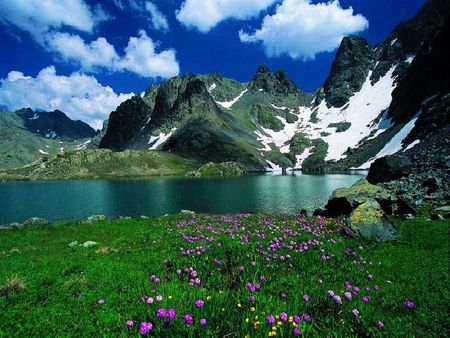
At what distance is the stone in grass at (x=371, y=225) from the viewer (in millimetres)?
17216

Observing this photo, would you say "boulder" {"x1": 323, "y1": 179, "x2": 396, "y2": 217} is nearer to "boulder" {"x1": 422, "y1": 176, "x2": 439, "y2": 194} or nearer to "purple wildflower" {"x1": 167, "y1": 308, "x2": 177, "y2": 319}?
"boulder" {"x1": 422, "y1": 176, "x2": 439, "y2": 194}

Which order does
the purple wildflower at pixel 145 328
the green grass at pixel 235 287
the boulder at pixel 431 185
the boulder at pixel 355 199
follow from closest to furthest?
the purple wildflower at pixel 145 328, the green grass at pixel 235 287, the boulder at pixel 355 199, the boulder at pixel 431 185

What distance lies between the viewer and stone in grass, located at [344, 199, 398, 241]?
1722 cm

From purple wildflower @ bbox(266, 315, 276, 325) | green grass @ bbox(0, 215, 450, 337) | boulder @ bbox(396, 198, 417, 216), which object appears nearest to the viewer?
purple wildflower @ bbox(266, 315, 276, 325)

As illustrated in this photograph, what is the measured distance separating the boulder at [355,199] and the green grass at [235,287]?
1057 centimetres

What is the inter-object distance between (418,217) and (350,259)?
16.2 meters

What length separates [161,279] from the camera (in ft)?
29.9

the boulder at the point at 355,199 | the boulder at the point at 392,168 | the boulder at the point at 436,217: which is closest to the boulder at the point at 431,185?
the boulder at the point at 355,199

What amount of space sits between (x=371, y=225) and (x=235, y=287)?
476 inches

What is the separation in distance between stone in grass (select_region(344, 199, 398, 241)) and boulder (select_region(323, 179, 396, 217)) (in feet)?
30.4

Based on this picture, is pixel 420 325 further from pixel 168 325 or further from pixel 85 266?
pixel 85 266

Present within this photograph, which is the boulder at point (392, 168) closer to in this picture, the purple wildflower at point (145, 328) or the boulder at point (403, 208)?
the boulder at point (403, 208)

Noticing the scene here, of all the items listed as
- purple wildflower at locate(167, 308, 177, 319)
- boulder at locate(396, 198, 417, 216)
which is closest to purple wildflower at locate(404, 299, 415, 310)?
purple wildflower at locate(167, 308, 177, 319)

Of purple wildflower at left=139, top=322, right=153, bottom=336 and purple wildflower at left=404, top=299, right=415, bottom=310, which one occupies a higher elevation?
purple wildflower at left=139, top=322, right=153, bottom=336
